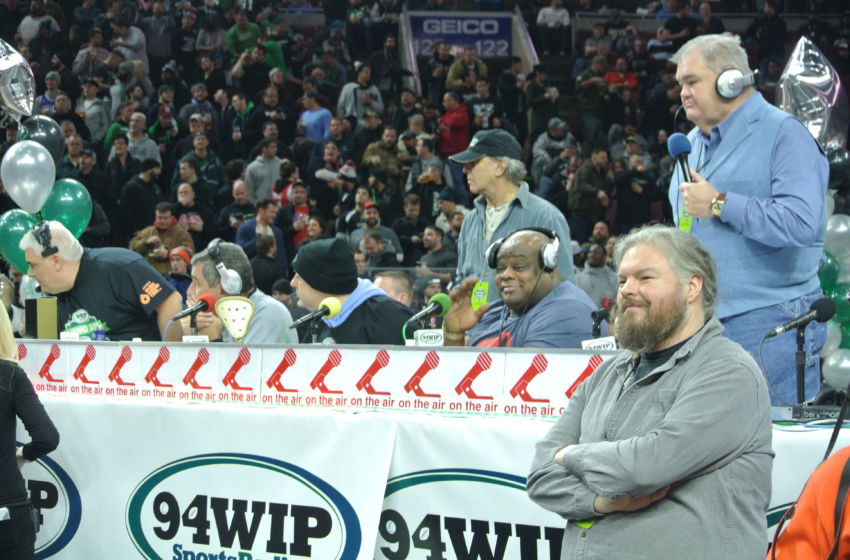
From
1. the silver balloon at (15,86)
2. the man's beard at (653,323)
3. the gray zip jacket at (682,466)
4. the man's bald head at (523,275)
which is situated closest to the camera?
the gray zip jacket at (682,466)

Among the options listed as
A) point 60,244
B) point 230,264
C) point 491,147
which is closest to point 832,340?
point 491,147

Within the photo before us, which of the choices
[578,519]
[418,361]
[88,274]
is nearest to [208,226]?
[88,274]

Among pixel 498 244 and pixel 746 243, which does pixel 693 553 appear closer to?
pixel 746 243

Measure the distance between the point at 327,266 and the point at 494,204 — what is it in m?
0.89

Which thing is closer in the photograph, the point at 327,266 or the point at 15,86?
the point at 327,266

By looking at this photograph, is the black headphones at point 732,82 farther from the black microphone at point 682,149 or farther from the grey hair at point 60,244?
the grey hair at point 60,244

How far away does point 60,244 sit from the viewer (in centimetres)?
549

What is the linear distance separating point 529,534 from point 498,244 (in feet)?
4.93

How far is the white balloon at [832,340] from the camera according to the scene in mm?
6227

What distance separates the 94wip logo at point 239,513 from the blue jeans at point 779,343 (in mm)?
1403

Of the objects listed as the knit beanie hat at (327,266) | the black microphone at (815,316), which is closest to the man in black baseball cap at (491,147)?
the knit beanie hat at (327,266)

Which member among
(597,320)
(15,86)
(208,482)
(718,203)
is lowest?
(208,482)

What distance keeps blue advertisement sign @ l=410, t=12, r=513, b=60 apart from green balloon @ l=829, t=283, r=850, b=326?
1288cm

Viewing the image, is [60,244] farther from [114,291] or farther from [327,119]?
[327,119]
